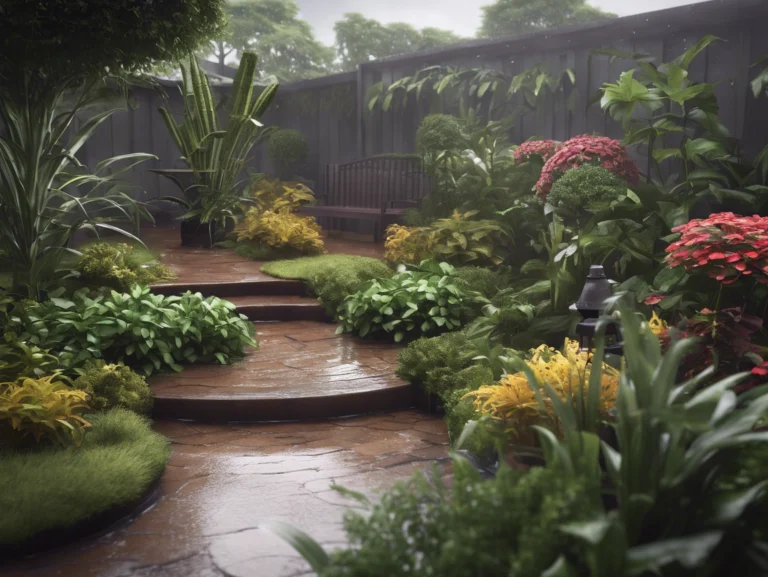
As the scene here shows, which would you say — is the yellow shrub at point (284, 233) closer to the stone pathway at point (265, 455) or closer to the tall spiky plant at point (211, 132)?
the tall spiky plant at point (211, 132)

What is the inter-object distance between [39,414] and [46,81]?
2641 millimetres

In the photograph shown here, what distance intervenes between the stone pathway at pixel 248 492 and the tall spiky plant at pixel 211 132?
482cm

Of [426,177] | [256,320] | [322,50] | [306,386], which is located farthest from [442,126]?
[322,50]

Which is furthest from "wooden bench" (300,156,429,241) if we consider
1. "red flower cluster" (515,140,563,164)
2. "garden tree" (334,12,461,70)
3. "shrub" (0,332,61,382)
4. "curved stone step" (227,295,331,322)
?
"garden tree" (334,12,461,70)

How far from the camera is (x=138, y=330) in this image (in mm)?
4746

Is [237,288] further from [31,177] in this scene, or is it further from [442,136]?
[442,136]

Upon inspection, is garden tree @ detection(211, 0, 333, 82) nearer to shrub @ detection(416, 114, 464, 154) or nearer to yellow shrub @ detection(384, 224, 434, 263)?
shrub @ detection(416, 114, 464, 154)

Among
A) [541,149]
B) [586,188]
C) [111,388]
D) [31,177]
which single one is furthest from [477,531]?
[541,149]

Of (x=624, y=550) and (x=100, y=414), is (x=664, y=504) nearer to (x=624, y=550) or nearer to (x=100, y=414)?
(x=624, y=550)

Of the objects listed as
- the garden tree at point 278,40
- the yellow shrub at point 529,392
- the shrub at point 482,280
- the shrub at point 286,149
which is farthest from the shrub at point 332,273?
the garden tree at point 278,40

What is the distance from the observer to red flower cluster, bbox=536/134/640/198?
5789 mm

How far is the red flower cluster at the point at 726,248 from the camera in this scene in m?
3.30

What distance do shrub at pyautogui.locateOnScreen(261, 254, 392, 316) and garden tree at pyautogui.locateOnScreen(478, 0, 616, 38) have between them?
23411 millimetres

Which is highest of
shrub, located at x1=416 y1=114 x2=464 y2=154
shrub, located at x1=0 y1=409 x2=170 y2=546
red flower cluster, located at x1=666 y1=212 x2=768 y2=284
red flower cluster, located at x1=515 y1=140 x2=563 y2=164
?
shrub, located at x1=416 y1=114 x2=464 y2=154
